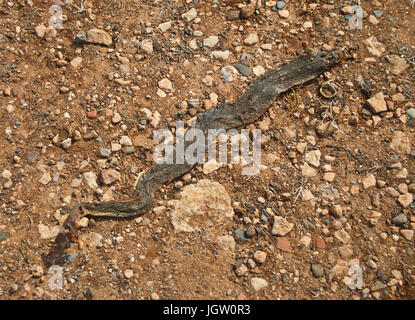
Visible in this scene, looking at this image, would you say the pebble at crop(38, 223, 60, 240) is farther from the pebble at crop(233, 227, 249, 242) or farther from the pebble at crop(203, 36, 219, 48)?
the pebble at crop(203, 36, 219, 48)

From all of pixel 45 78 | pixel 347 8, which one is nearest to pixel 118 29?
pixel 45 78

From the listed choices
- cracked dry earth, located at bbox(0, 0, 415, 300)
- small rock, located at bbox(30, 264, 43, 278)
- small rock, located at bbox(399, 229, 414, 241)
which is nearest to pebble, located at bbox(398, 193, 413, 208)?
cracked dry earth, located at bbox(0, 0, 415, 300)

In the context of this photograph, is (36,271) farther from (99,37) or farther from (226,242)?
(99,37)

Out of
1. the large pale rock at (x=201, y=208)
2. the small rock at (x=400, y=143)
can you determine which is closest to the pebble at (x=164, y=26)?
the large pale rock at (x=201, y=208)

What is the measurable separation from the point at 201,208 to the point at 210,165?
50 centimetres

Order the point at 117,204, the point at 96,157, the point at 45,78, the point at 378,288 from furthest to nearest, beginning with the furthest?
the point at 45,78 < the point at 96,157 < the point at 117,204 < the point at 378,288

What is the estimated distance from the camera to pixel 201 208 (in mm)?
3740

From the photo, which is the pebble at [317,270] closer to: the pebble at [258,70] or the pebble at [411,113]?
the pebble at [411,113]

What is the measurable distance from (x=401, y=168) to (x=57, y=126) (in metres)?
3.86

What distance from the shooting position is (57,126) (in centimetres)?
404

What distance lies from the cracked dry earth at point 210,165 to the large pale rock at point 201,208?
0.05 ft

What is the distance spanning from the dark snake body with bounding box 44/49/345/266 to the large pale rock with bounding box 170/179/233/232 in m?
0.26

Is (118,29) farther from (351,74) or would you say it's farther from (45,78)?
(351,74)

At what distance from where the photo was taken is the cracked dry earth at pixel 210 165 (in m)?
3.49
